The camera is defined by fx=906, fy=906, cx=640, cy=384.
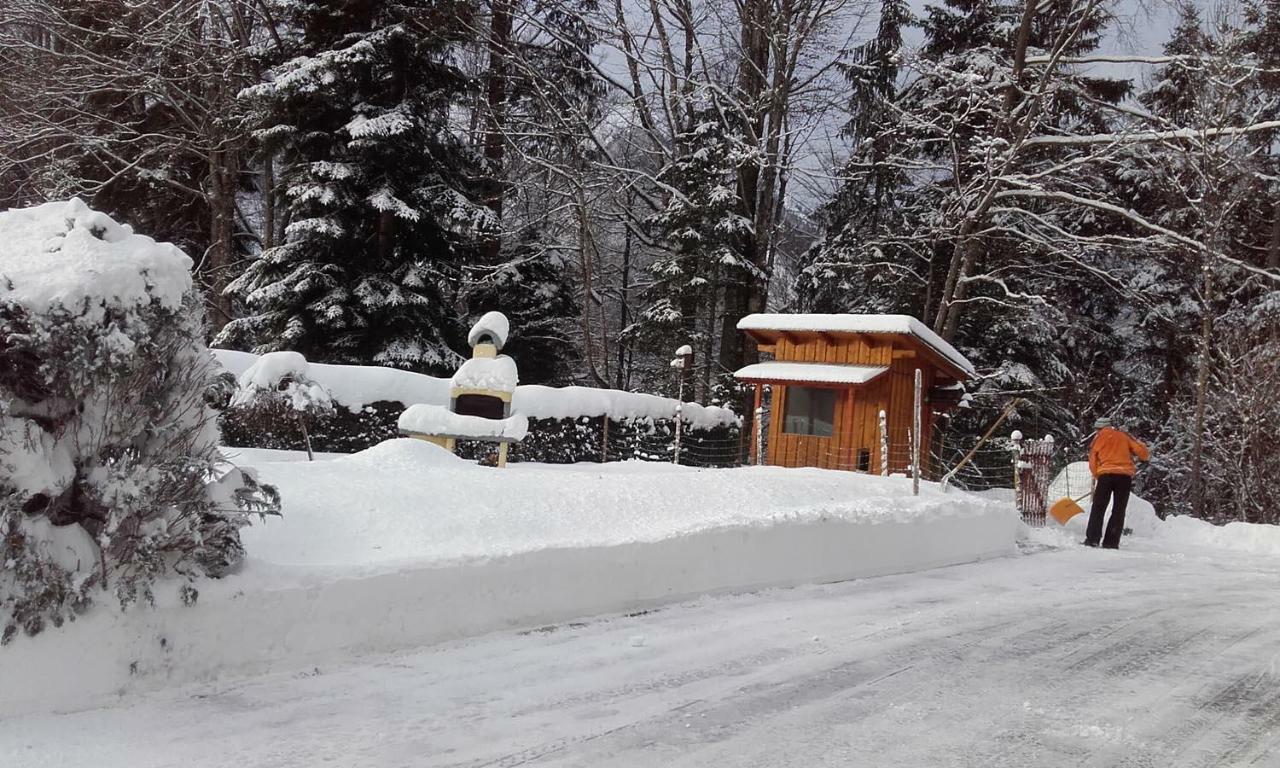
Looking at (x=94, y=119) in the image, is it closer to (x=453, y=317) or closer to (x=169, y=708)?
(x=453, y=317)

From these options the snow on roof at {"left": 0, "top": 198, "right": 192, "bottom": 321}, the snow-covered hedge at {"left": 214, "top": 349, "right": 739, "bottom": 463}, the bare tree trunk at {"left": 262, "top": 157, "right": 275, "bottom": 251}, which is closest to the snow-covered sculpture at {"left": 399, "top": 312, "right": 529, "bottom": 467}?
the snow-covered hedge at {"left": 214, "top": 349, "right": 739, "bottom": 463}

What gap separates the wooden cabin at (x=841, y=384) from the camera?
15023 mm

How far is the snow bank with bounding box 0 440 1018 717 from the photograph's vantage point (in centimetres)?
433

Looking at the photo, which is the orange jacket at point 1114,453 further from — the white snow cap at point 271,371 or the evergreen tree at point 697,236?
the evergreen tree at point 697,236

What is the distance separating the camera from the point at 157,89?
2155cm

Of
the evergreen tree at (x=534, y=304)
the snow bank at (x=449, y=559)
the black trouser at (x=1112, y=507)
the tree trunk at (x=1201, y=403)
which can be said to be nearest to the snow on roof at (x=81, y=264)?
the snow bank at (x=449, y=559)

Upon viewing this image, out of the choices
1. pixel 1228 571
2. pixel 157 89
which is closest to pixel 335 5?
pixel 157 89

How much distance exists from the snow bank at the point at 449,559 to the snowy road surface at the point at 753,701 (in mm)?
170

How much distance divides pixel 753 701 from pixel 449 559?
6.66ft

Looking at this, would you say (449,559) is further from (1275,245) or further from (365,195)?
(1275,245)

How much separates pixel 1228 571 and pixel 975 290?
14210 millimetres

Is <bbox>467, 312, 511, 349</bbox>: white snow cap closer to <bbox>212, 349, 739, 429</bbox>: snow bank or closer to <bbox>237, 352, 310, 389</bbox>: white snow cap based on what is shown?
<bbox>237, 352, 310, 389</bbox>: white snow cap

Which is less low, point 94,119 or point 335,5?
point 335,5

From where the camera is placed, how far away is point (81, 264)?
4203mm
